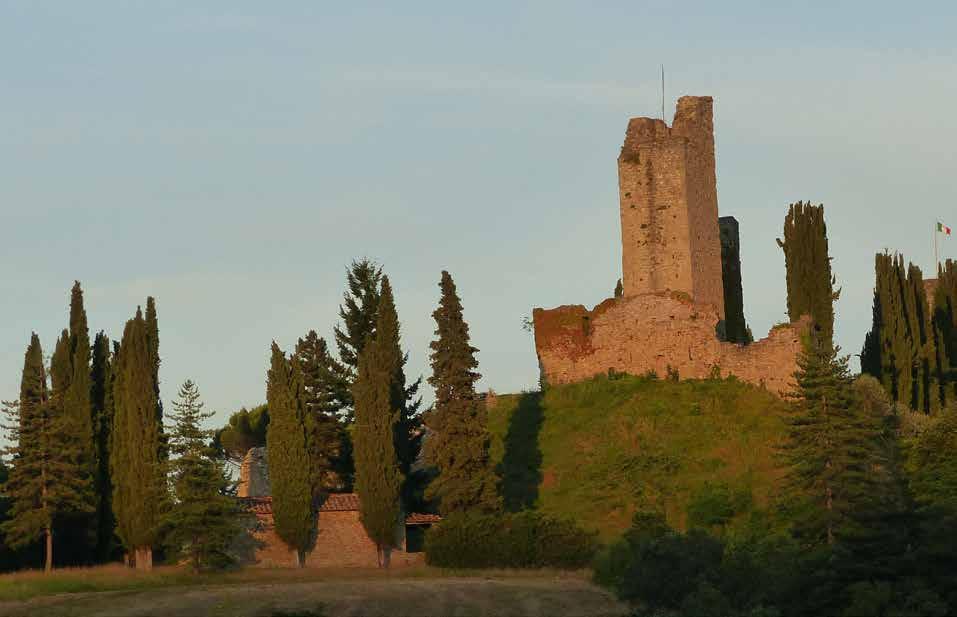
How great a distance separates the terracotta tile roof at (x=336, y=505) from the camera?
176 feet

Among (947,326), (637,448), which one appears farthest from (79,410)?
(947,326)

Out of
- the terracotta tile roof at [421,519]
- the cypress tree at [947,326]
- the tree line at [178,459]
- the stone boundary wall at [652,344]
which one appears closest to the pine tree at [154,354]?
the tree line at [178,459]

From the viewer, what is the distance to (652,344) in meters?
63.8

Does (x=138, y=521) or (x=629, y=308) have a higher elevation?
(x=629, y=308)

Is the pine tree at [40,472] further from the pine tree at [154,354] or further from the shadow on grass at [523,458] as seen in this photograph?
the shadow on grass at [523,458]

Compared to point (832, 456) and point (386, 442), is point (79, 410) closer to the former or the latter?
point (386, 442)

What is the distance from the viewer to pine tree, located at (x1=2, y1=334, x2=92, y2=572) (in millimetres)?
52781

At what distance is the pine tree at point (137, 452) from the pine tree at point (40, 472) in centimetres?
118

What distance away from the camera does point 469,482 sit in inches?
2121

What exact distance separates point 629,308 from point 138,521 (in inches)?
796

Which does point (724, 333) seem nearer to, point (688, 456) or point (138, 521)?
point (688, 456)

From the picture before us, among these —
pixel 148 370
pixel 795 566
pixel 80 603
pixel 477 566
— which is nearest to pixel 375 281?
pixel 148 370

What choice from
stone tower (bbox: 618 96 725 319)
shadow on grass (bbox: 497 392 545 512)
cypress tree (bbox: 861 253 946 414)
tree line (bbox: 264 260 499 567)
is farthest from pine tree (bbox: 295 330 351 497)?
cypress tree (bbox: 861 253 946 414)

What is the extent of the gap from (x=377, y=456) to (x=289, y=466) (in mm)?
2590
